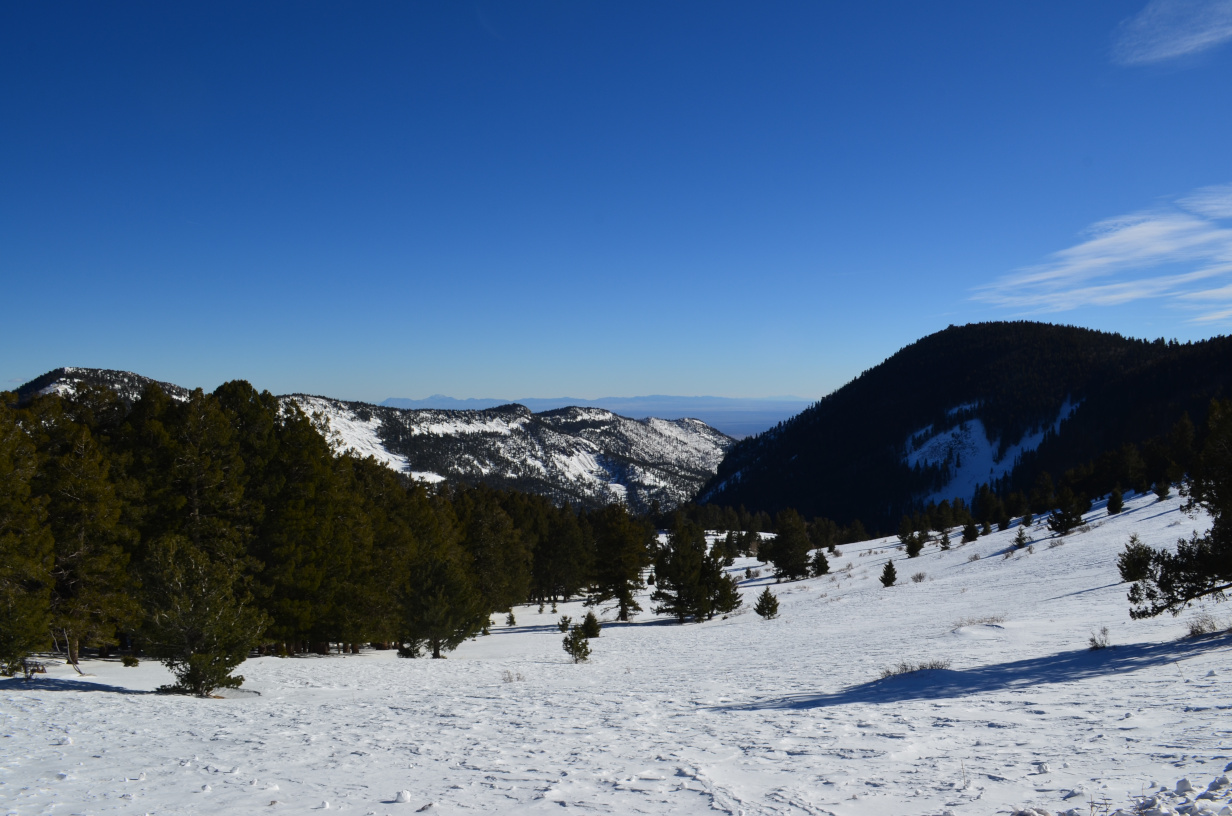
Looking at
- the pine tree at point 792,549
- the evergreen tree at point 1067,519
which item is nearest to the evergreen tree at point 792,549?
the pine tree at point 792,549

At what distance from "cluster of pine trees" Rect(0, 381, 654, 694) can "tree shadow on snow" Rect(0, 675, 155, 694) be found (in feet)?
2.03

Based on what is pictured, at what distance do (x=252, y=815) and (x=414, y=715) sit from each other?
6121 millimetres

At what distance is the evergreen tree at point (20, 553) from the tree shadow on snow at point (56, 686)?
0.56 metres

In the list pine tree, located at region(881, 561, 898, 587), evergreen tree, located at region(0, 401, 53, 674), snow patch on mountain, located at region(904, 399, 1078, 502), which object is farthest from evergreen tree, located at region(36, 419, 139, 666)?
snow patch on mountain, located at region(904, 399, 1078, 502)

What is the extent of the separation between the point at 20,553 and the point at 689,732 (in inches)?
754

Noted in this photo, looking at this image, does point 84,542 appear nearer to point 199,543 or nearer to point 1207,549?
point 199,543

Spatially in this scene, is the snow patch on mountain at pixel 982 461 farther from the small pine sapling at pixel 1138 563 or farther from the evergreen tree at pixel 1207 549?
the evergreen tree at pixel 1207 549

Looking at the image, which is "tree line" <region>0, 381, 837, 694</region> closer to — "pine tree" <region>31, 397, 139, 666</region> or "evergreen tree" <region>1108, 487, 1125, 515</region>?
"pine tree" <region>31, 397, 139, 666</region>

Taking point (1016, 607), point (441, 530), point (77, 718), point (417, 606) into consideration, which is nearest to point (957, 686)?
point (1016, 607)

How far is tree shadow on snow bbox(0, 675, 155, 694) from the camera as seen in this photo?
14.6m

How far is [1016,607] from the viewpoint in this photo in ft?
71.8

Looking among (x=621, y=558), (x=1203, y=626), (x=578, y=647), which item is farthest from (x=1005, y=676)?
(x=621, y=558)

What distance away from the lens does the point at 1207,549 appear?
12469 mm

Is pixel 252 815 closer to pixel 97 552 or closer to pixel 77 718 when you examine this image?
pixel 77 718
